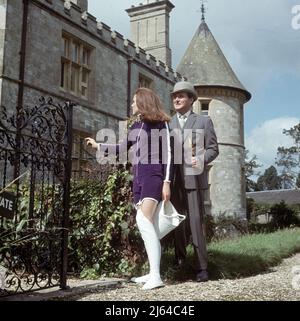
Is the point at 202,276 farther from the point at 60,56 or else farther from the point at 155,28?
the point at 155,28

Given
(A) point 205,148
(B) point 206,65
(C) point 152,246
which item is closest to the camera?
(C) point 152,246

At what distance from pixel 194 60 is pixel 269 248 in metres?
15.9

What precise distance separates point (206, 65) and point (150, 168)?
1781 centimetres

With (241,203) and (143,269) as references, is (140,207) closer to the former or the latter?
(143,269)

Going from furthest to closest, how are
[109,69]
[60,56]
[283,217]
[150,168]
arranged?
[283,217] → [109,69] → [60,56] → [150,168]

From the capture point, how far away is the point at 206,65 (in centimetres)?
2100

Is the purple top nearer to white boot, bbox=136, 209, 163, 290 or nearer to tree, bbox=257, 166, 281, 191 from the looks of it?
white boot, bbox=136, 209, 163, 290

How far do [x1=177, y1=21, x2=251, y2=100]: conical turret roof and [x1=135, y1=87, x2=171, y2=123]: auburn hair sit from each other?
1648 centimetres

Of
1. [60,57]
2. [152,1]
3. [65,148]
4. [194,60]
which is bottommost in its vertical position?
[65,148]

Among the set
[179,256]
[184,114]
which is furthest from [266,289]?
[184,114]

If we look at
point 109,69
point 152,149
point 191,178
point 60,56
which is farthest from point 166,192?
point 109,69

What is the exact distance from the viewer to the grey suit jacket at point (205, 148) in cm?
437

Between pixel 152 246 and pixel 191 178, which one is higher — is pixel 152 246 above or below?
below

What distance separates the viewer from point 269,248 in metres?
6.77
